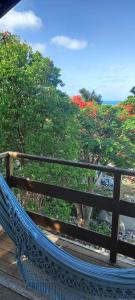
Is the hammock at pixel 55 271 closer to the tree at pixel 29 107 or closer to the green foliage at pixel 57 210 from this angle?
the tree at pixel 29 107

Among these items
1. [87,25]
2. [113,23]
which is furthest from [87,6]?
[87,25]

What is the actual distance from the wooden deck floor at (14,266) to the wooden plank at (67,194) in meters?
0.42

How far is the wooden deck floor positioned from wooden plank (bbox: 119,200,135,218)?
44cm

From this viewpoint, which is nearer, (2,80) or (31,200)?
(2,80)

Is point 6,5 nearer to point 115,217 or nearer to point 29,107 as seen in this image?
point 115,217

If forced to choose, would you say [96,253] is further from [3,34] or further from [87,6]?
[87,6]

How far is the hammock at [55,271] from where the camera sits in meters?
1.58

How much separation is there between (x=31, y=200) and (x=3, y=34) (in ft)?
12.8

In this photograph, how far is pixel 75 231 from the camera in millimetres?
2334

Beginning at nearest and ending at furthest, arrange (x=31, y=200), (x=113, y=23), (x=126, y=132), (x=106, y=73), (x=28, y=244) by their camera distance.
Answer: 1. (x=28, y=244)
2. (x=31, y=200)
3. (x=126, y=132)
4. (x=113, y=23)
5. (x=106, y=73)

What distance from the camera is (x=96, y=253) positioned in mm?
2357

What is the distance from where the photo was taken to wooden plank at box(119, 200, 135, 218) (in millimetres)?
2006

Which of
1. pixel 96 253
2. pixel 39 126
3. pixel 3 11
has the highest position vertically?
pixel 3 11

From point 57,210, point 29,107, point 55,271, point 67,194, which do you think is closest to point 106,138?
point 57,210
